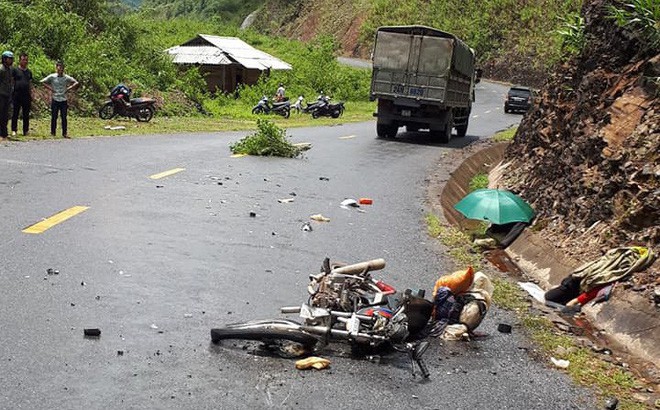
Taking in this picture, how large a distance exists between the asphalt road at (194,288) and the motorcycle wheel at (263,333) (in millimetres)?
94

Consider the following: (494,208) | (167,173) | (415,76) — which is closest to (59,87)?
(167,173)

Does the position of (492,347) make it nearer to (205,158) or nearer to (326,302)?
(326,302)

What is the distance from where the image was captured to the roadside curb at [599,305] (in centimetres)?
740

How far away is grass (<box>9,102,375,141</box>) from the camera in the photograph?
21.8 m

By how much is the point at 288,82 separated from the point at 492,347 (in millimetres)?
43027

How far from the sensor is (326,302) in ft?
20.9

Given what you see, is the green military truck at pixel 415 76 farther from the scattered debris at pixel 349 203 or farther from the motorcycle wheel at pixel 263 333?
the motorcycle wheel at pixel 263 333

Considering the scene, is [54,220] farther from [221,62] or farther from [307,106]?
[221,62]

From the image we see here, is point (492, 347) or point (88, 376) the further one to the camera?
point (492, 347)

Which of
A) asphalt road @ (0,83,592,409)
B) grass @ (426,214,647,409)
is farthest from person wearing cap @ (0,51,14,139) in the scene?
grass @ (426,214,647,409)

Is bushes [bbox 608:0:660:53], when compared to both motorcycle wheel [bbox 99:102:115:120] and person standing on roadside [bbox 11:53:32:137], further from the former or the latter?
motorcycle wheel [bbox 99:102:115:120]

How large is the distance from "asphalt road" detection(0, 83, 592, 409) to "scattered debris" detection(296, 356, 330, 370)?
0.11m

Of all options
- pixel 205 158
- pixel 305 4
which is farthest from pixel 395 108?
pixel 305 4

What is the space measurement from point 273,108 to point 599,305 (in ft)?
90.4
